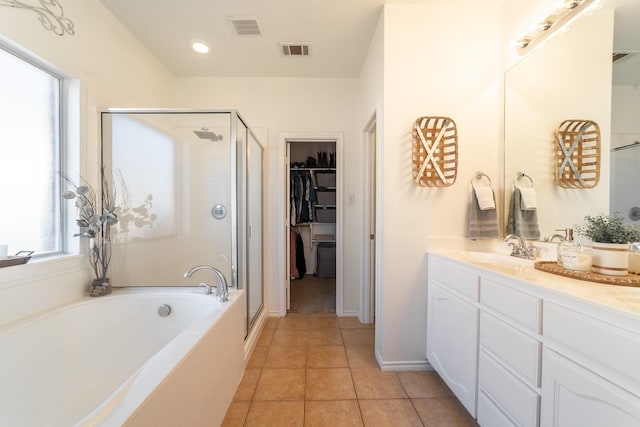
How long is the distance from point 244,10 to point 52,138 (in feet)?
4.96

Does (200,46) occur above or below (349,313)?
above

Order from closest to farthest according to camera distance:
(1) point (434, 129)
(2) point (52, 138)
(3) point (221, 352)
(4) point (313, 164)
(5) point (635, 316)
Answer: (5) point (635, 316) → (3) point (221, 352) → (2) point (52, 138) → (1) point (434, 129) → (4) point (313, 164)

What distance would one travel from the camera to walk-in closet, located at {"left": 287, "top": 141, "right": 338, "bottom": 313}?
3.76m

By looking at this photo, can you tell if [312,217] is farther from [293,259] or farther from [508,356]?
[508,356]

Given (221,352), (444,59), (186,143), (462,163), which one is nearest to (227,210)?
(186,143)

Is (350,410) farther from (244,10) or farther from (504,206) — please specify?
(244,10)

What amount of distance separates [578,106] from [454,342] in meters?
1.40

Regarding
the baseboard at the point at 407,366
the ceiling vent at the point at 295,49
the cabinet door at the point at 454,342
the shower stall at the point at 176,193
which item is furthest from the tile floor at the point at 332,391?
the ceiling vent at the point at 295,49

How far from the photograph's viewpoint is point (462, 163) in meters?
1.72

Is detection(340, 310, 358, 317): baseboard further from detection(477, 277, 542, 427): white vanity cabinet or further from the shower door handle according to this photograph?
detection(477, 277, 542, 427): white vanity cabinet

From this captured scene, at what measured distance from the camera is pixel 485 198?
1623mm

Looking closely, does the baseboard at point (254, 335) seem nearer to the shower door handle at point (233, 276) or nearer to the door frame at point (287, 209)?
the door frame at point (287, 209)

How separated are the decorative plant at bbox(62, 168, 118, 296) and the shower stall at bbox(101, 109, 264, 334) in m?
0.05

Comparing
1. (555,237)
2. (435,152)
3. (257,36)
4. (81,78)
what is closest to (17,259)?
(81,78)
